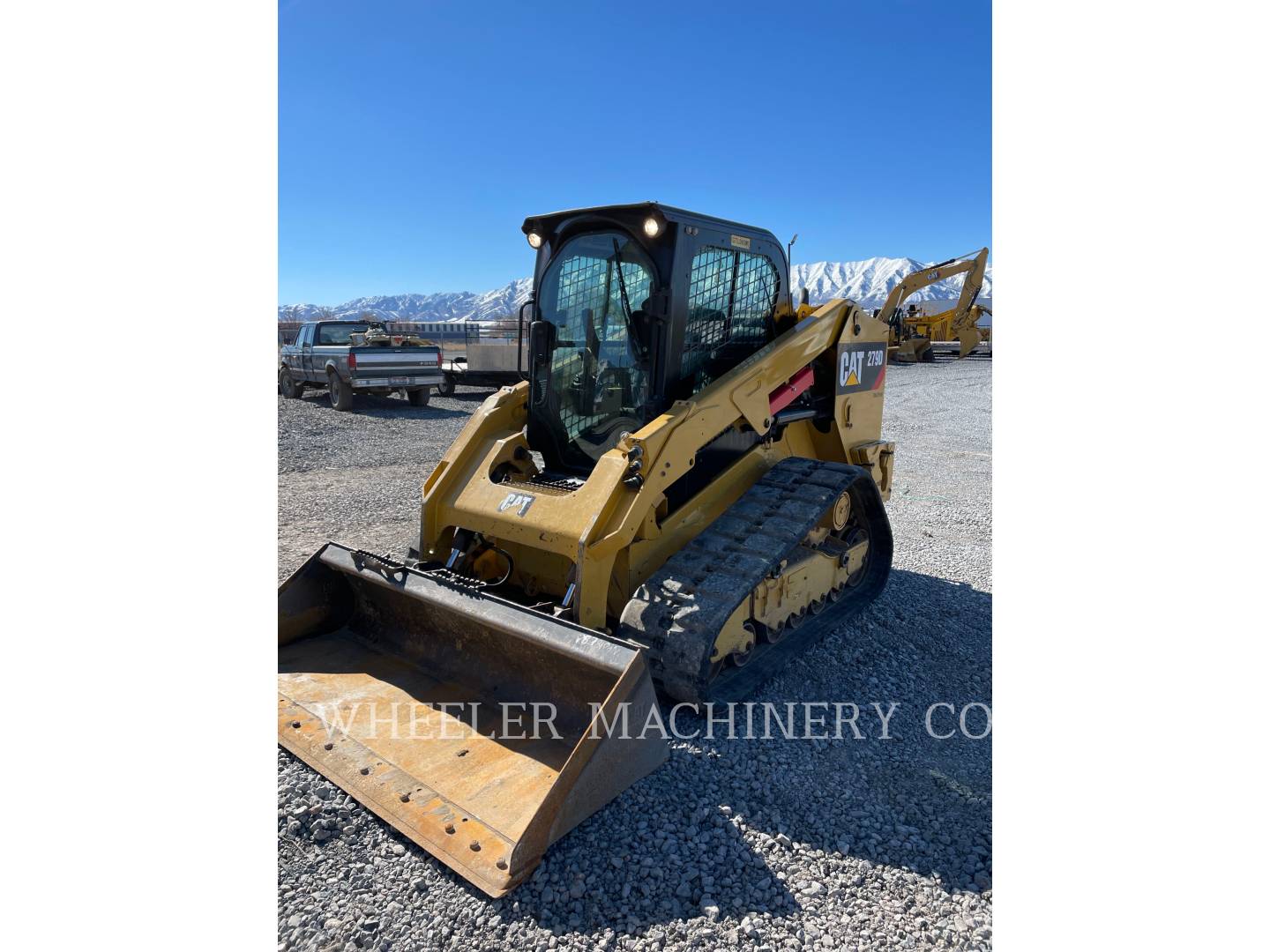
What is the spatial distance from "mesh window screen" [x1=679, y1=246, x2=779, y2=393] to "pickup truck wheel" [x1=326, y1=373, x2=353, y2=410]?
12192mm

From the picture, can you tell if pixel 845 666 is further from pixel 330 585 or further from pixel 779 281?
pixel 330 585

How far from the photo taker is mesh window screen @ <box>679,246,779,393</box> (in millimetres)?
4383

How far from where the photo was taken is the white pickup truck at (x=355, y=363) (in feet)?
50.4

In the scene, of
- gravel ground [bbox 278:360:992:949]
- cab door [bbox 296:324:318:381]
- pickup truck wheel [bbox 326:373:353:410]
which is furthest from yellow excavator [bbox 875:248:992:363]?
gravel ground [bbox 278:360:992:949]

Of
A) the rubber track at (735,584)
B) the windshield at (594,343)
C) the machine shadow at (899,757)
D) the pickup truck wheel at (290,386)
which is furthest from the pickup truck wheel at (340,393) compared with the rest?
the machine shadow at (899,757)

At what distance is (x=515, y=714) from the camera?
11.7ft

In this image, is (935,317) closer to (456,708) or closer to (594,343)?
(594,343)

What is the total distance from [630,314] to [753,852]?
2763mm

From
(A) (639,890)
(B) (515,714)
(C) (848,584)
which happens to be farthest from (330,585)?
(C) (848,584)

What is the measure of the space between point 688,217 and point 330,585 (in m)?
2.87

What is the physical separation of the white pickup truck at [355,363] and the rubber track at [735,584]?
1249cm

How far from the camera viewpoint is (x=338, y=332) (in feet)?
54.6

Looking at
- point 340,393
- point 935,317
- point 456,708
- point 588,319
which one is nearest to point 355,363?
point 340,393

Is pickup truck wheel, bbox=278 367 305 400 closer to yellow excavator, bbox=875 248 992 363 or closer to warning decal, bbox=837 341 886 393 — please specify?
yellow excavator, bbox=875 248 992 363
